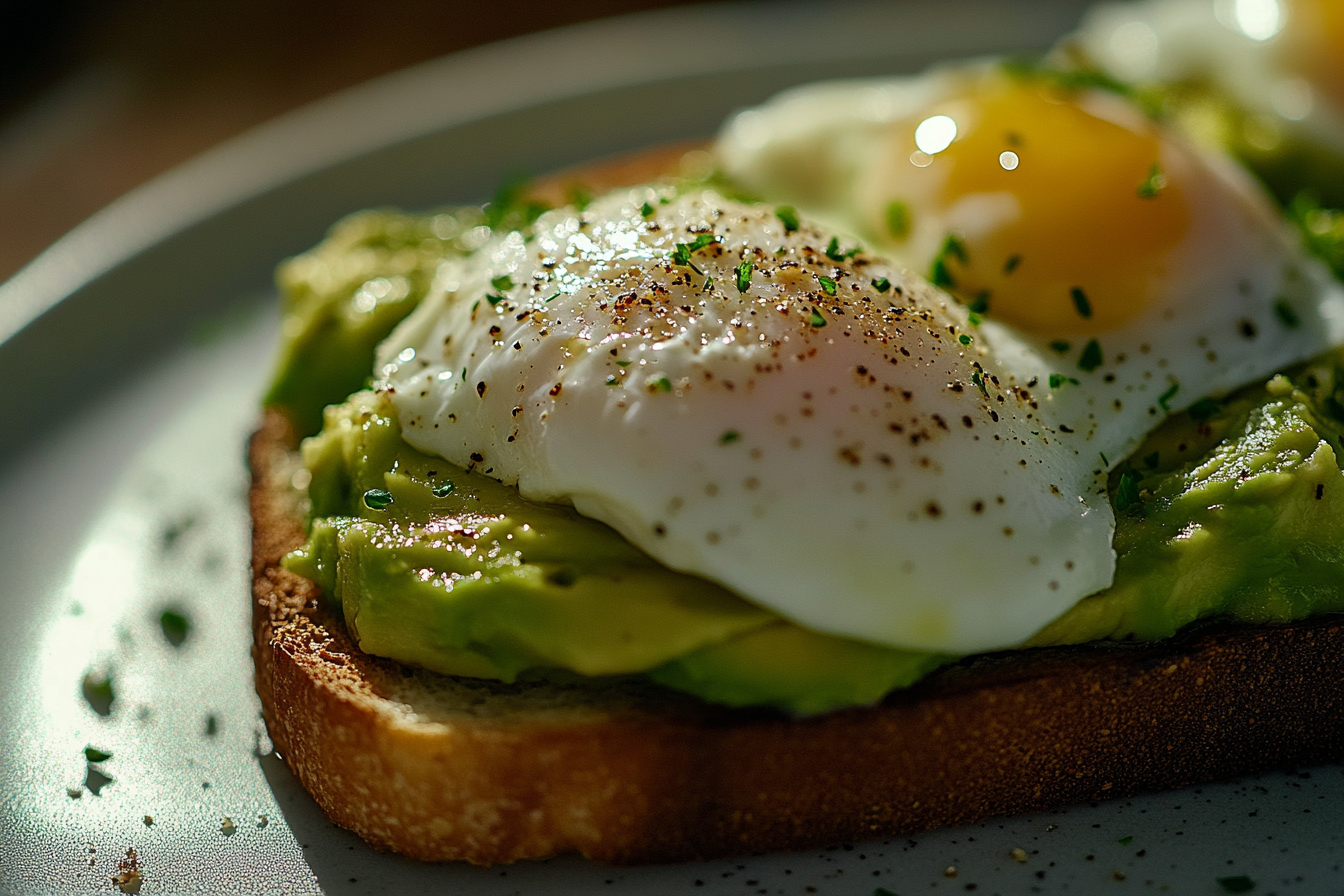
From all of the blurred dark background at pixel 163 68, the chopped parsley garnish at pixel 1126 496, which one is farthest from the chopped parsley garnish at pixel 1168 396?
the blurred dark background at pixel 163 68

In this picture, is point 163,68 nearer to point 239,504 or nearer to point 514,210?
point 514,210

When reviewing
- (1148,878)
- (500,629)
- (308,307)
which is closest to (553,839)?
(500,629)

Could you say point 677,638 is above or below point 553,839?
above

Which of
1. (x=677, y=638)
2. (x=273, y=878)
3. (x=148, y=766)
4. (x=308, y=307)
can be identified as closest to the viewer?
(x=677, y=638)

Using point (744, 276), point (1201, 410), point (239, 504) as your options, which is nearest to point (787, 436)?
point (744, 276)

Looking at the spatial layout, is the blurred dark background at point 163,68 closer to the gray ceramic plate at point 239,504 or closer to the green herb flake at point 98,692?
the gray ceramic plate at point 239,504

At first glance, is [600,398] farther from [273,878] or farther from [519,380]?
[273,878]
